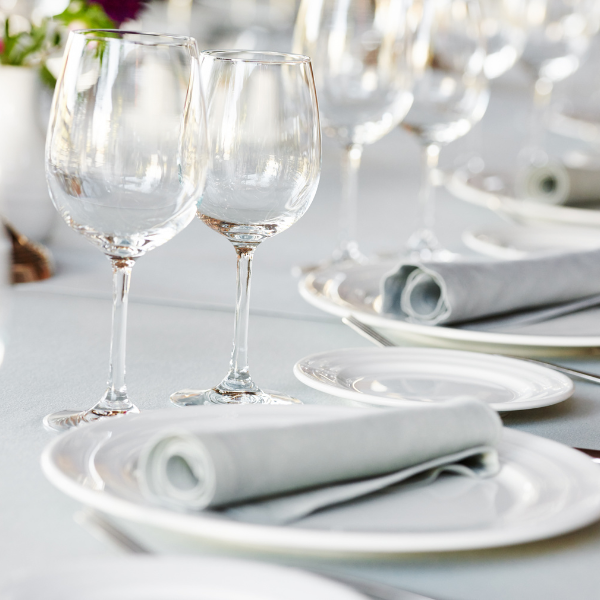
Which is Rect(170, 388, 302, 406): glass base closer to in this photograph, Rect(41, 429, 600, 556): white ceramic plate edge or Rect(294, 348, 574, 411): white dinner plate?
Rect(294, 348, 574, 411): white dinner plate

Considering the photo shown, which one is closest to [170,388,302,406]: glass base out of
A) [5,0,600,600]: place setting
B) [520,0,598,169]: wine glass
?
[5,0,600,600]: place setting

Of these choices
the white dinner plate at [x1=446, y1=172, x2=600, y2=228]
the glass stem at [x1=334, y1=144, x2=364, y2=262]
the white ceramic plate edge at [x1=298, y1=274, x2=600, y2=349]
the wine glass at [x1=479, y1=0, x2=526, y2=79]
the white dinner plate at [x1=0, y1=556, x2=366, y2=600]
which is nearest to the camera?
the white dinner plate at [x1=0, y1=556, x2=366, y2=600]

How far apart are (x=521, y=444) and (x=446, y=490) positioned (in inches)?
2.8

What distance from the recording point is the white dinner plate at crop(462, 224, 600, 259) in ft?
3.96

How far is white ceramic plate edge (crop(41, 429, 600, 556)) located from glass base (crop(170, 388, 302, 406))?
0.24m

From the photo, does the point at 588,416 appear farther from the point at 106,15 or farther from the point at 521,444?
the point at 106,15

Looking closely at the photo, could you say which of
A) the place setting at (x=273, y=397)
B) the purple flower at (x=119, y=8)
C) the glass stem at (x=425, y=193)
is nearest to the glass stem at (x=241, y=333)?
the place setting at (x=273, y=397)

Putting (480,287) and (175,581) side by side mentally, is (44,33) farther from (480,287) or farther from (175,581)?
(175,581)

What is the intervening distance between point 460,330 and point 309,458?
1.25 ft

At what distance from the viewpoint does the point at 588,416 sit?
2.20ft

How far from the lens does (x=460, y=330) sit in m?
0.80

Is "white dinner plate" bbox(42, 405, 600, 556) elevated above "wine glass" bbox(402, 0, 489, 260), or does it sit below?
below

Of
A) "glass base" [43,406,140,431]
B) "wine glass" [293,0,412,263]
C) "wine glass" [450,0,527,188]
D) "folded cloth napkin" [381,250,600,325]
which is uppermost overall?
"wine glass" [450,0,527,188]

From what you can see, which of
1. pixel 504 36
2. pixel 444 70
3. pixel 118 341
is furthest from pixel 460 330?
pixel 504 36
